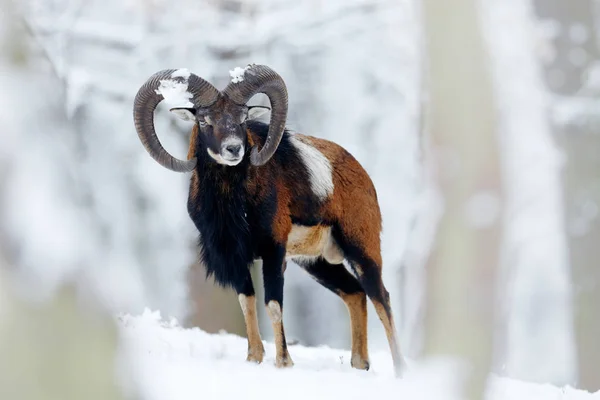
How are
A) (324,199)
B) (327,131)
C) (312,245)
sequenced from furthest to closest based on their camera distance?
(327,131) → (312,245) → (324,199)

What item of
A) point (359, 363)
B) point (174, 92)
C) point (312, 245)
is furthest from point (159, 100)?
point (359, 363)

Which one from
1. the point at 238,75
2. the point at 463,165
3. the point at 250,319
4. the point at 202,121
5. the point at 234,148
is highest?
the point at 238,75

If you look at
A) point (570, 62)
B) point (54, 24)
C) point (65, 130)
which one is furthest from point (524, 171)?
point (65, 130)

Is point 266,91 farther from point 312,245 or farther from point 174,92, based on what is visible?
point 312,245

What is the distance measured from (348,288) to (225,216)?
217 centimetres

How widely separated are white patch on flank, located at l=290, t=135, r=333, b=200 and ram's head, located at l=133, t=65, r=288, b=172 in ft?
2.06

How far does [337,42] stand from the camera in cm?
2473

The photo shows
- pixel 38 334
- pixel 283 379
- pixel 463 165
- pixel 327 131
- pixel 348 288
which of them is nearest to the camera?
pixel 38 334

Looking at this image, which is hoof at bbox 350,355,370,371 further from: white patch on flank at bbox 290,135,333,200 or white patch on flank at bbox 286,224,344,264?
white patch on flank at bbox 290,135,333,200

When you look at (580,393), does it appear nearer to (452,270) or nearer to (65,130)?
(452,270)

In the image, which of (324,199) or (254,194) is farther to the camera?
(324,199)

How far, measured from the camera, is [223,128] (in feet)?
29.6

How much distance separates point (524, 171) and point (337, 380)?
14.3 meters

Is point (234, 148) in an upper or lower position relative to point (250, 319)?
upper
